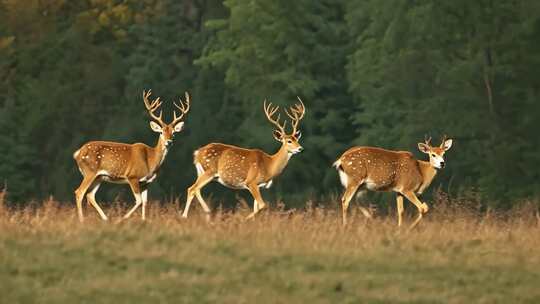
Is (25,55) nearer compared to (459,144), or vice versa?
(459,144)

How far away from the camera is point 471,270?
1505cm

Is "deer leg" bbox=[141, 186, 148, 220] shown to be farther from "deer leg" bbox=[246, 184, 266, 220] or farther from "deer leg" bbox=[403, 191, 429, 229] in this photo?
"deer leg" bbox=[403, 191, 429, 229]

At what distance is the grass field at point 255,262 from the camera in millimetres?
13594

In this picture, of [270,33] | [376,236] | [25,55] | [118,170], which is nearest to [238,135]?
[270,33]

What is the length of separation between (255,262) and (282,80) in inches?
1403

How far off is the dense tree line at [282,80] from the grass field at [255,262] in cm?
2399

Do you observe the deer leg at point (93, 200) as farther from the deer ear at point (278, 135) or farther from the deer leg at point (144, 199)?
the deer ear at point (278, 135)

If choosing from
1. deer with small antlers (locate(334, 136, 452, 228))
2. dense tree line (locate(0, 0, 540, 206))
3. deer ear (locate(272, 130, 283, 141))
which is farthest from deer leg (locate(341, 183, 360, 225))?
dense tree line (locate(0, 0, 540, 206))

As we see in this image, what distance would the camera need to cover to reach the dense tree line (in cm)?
4425

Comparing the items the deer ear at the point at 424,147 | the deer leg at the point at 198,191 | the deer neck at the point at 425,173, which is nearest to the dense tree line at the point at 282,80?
the deer ear at the point at 424,147

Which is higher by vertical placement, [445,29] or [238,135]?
[445,29]

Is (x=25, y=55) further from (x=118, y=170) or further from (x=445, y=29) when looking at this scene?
(x=118, y=170)

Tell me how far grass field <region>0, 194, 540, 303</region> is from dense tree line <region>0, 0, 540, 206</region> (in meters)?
24.0

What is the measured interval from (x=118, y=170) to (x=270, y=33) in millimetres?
32006
